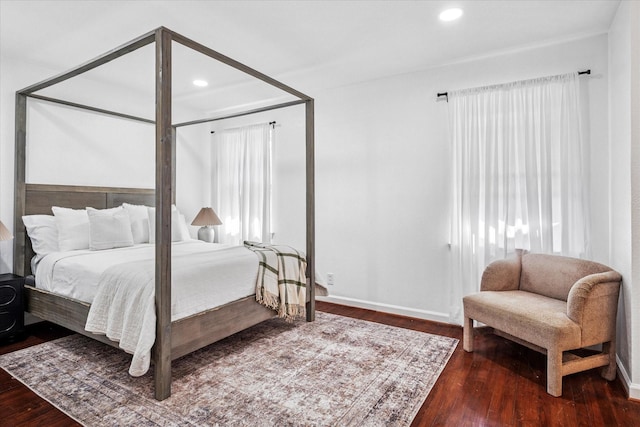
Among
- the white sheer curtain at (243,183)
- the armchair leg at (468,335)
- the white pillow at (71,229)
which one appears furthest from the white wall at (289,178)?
the armchair leg at (468,335)

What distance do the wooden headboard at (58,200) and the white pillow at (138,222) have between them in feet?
0.82

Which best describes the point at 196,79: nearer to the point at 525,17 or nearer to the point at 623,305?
the point at 525,17

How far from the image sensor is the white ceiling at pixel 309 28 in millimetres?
2551

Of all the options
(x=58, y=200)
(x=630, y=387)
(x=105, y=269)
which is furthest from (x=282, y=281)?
(x=630, y=387)

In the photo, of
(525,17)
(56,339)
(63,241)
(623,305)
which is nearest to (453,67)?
(525,17)

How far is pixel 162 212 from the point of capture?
6.96 ft

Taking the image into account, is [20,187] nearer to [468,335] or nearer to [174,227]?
[174,227]

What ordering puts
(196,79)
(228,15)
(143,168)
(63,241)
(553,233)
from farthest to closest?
1. (143,168)
2. (196,79)
3. (63,241)
4. (553,233)
5. (228,15)

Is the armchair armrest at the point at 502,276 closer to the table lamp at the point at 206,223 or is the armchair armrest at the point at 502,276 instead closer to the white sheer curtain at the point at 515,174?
the white sheer curtain at the point at 515,174

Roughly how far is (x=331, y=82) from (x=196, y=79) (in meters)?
1.56

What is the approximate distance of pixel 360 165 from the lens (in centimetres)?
412

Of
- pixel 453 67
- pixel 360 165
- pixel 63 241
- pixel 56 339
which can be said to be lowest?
pixel 56 339

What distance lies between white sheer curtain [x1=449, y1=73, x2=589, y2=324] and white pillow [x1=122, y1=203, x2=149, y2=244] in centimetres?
328

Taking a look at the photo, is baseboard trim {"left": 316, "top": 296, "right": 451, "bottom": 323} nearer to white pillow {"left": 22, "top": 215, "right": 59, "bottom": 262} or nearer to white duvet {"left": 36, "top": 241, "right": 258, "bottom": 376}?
white duvet {"left": 36, "top": 241, "right": 258, "bottom": 376}
